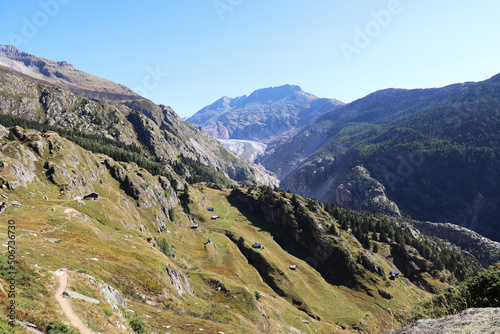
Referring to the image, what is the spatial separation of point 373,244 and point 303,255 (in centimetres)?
5367

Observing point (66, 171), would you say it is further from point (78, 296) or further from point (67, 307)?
point (67, 307)

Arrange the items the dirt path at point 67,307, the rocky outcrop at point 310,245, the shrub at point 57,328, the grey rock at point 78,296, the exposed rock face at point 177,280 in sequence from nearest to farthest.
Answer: the shrub at point 57,328, the dirt path at point 67,307, the grey rock at point 78,296, the exposed rock face at point 177,280, the rocky outcrop at point 310,245

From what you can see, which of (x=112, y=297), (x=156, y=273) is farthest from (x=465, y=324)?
(x=156, y=273)

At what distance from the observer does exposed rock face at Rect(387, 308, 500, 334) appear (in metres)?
8.69

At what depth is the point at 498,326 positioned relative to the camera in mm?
8547

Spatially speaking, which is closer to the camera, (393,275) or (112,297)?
(112,297)

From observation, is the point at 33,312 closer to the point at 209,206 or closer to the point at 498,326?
the point at 498,326

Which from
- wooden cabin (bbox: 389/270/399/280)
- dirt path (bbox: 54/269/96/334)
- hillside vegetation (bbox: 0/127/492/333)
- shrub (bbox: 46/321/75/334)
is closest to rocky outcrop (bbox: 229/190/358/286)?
hillside vegetation (bbox: 0/127/492/333)

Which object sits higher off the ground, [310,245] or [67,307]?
[67,307]

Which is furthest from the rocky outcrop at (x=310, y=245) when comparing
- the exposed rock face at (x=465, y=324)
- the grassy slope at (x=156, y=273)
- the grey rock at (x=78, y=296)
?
the exposed rock face at (x=465, y=324)

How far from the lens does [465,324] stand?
9414mm

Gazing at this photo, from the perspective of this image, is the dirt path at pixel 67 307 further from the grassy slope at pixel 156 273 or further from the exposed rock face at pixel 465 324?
the exposed rock face at pixel 465 324

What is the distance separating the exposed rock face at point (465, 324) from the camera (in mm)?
8688

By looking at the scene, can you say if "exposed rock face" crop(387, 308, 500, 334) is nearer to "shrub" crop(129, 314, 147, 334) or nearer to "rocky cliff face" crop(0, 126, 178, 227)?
"shrub" crop(129, 314, 147, 334)
